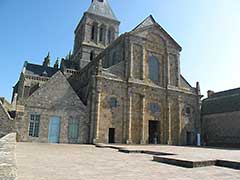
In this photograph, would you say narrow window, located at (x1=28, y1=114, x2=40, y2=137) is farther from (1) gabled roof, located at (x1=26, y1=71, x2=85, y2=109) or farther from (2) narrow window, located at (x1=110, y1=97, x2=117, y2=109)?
(2) narrow window, located at (x1=110, y1=97, x2=117, y2=109)

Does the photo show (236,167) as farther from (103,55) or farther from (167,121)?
(103,55)

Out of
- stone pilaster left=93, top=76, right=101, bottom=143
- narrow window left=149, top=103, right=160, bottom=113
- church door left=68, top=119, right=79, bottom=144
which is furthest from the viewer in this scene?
narrow window left=149, top=103, right=160, bottom=113

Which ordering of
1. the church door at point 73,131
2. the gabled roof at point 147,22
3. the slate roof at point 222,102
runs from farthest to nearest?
the gabled roof at point 147,22
the slate roof at point 222,102
the church door at point 73,131

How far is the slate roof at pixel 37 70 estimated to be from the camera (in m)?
40.1

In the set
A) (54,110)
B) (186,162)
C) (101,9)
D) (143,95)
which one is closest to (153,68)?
(143,95)

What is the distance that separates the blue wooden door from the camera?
2123cm

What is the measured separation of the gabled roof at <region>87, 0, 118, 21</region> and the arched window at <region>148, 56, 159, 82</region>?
72.1 ft

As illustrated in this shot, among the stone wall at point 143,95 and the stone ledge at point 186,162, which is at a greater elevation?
the stone wall at point 143,95

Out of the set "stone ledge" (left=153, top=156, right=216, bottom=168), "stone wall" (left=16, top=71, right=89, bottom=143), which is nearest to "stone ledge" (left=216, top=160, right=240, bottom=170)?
"stone ledge" (left=153, top=156, right=216, bottom=168)

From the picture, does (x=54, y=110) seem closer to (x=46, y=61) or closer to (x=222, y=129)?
(x=222, y=129)

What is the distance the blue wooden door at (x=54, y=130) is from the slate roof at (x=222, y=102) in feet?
70.8

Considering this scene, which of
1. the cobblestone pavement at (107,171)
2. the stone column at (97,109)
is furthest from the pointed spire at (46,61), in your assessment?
the cobblestone pavement at (107,171)

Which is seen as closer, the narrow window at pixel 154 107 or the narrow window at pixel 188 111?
the narrow window at pixel 154 107

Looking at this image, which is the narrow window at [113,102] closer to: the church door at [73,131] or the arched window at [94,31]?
the church door at [73,131]
